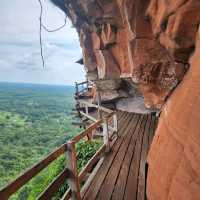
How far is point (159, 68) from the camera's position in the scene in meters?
7.12

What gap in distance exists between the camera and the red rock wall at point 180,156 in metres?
1.84

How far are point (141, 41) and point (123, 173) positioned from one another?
494cm

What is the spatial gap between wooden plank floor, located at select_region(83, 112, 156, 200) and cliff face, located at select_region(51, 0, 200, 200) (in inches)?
23.2

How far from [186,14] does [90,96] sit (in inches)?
459

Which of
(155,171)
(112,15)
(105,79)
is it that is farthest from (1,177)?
(155,171)

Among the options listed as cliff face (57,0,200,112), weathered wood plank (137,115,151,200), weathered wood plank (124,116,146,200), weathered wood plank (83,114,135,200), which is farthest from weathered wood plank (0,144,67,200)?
cliff face (57,0,200,112)

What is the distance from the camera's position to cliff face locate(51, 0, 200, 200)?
2.10m

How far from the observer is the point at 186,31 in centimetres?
338

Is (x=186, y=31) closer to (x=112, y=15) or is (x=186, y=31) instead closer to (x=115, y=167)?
(x=115, y=167)

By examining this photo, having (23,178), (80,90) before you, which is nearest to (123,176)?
(23,178)

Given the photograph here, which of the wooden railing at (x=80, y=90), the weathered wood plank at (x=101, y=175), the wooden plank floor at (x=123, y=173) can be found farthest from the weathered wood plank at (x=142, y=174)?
the wooden railing at (x=80, y=90)

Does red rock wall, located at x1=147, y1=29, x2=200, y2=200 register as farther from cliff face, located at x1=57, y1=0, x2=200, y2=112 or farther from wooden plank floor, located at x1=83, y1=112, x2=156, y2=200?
cliff face, located at x1=57, y1=0, x2=200, y2=112

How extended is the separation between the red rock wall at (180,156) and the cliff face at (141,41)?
1.29 metres

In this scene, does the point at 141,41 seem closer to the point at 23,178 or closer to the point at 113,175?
the point at 113,175
